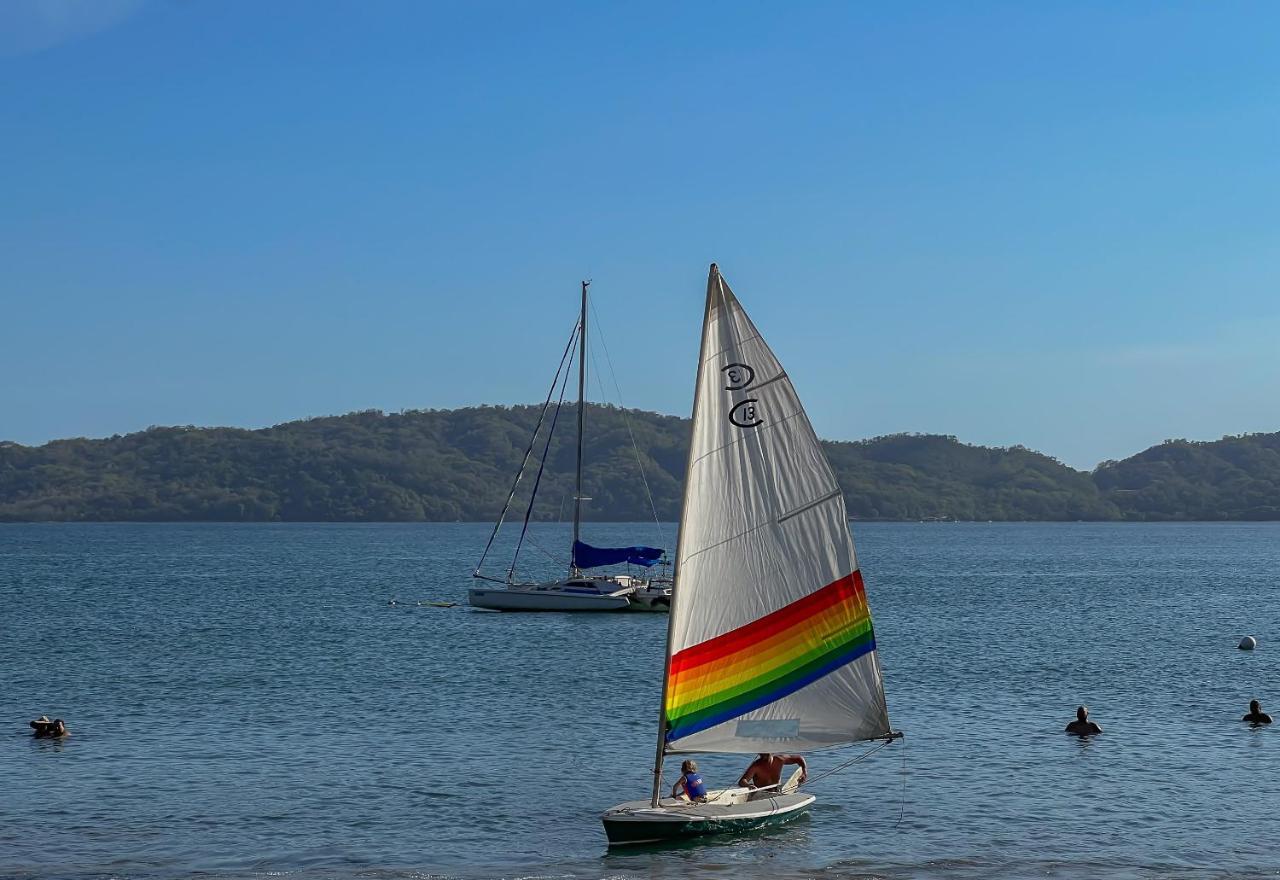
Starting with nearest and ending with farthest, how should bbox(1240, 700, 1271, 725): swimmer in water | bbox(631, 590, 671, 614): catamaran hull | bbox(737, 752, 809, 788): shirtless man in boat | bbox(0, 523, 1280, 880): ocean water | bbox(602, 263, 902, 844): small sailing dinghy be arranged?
1. bbox(602, 263, 902, 844): small sailing dinghy
2. bbox(0, 523, 1280, 880): ocean water
3. bbox(737, 752, 809, 788): shirtless man in boat
4. bbox(1240, 700, 1271, 725): swimmer in water
5. bbox(631, 590, 671, 614): catamaran hull

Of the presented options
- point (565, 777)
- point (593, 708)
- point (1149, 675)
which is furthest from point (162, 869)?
point (1149, 675)

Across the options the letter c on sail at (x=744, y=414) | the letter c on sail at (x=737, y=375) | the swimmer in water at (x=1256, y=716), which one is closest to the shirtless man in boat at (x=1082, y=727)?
the swimmer in water at (x=1256, y=716)

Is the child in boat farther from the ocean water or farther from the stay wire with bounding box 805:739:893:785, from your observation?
the stay wire with bounding box 805:739:893:785

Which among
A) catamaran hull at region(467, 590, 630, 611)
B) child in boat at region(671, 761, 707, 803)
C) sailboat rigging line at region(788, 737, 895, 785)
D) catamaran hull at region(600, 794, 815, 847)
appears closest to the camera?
catamaran hull at region(600, 794, 815, 847)

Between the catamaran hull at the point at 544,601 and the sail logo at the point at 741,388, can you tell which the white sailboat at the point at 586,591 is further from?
the sail logo at the point at 741,388

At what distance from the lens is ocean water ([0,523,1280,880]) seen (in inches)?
1103

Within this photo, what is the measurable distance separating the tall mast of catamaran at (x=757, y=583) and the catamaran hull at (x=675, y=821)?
46 cm

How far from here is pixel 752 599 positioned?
26.5 meters

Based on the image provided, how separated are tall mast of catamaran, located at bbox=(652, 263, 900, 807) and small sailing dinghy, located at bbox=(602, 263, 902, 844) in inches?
0.9

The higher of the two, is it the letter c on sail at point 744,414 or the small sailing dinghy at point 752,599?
the letter c on sail at point 744,414

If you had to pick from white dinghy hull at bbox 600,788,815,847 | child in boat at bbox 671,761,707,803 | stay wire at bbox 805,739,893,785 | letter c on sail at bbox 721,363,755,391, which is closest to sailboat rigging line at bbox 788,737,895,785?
stay wire at bbox 805,739,893,785

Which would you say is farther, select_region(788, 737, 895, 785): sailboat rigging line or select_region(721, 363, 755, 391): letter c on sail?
select_region(788, 737, 895, 785): sailboat rigging line

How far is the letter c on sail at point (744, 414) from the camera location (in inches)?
1005

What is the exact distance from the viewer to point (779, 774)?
29.4 metres
